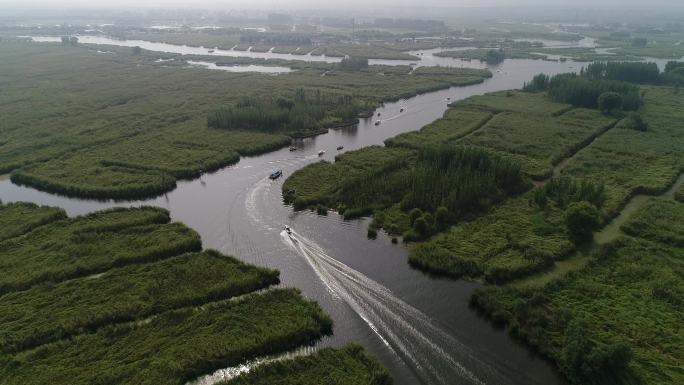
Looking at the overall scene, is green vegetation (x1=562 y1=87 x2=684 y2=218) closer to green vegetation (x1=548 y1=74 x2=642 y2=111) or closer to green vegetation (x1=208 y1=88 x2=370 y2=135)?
green vegetation (x1=548 y1=74 x2=642 y2=111)

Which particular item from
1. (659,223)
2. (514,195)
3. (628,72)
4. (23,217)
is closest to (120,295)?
(23,217)

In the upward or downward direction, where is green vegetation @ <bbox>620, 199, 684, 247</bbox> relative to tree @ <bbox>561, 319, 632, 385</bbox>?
upward

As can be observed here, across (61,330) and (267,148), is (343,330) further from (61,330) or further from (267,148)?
(267,148)

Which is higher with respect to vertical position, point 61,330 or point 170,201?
point 170,201

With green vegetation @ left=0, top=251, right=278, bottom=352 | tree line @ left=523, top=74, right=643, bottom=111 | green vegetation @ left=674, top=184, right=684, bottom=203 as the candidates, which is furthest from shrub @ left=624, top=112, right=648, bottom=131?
green vegetation @ left=0, top=251, right=278, bottom=352

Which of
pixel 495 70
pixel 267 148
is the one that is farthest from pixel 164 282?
pixel 495 70
